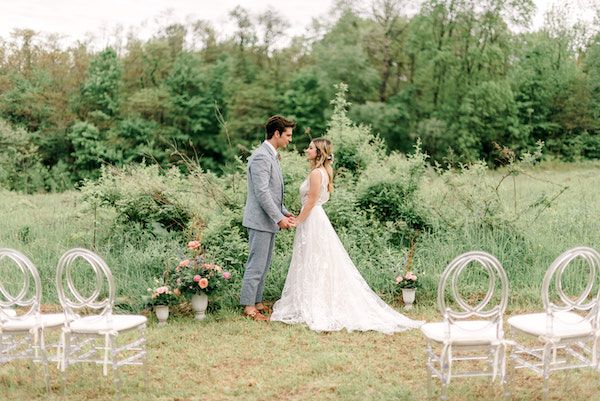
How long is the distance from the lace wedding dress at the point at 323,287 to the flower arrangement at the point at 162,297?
1.08 metres

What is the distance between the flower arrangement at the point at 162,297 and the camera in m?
7.11

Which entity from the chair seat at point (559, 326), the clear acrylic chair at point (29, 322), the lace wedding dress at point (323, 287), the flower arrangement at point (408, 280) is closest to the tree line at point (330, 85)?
the flower arrangement at point (408, 280)

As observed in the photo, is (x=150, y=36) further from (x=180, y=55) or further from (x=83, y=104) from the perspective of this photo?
(x=83, y=104)

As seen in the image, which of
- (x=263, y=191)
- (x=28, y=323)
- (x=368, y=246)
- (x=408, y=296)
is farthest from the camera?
(x=368, y=246)

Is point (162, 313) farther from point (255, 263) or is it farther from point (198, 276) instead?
point (255, 263)

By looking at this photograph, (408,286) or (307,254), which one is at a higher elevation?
(307,254)

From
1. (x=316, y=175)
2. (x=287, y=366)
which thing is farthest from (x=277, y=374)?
(x=316, y=175)

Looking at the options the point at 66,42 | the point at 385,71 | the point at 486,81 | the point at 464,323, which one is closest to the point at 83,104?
the point at 66,42

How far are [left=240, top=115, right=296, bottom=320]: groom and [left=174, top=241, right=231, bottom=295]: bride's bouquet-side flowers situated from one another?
0.31 m

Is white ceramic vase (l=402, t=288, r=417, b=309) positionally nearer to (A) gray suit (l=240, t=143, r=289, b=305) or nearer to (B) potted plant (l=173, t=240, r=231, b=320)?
(A) gray suit (l=240, t=143, r=289, b=305)

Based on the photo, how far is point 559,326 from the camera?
4652 mm

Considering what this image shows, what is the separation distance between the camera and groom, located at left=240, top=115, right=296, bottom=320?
699 cm

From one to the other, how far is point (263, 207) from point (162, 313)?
1.56 m

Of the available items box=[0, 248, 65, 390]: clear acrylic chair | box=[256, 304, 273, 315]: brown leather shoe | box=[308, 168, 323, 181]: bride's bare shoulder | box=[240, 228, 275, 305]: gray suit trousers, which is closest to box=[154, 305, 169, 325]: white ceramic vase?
box=[240, 228, 275, 305]: gray suit trousers
